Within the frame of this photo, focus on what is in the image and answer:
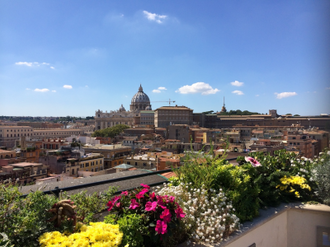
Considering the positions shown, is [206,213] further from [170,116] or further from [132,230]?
[170,116]

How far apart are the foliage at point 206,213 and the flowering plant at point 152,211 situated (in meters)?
0.14

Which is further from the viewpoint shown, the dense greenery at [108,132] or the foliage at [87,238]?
the dense greenery at [108,132]

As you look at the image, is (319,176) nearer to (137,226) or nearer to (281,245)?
(281,245)

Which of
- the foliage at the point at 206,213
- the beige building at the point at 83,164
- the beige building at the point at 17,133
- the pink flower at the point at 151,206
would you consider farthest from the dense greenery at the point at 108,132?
the pink flower at the point at 151,206

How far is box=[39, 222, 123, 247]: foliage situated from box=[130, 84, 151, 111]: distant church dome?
86.7 meters

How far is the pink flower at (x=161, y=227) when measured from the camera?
1350 millimetres

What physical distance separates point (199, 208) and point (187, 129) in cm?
4053

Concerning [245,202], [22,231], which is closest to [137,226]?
[22,231]

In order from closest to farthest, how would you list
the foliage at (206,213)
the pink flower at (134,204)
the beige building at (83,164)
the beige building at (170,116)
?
1. the pink flower at (134,204)
2. the foliage at (206,213)
3. the beige building at (83,164)
4. the beige building at (170,116)

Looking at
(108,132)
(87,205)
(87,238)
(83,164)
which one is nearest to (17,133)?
(108,132)

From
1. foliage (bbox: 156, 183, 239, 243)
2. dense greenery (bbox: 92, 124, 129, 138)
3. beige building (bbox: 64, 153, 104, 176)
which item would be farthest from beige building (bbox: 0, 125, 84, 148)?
foliage (bbox: 156, 183, 239, 243)

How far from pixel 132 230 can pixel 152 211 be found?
0.15 m

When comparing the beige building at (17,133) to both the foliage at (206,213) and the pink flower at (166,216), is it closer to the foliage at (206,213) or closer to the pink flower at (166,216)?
the foliage at (206,213)

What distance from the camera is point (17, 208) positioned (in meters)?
1.31
